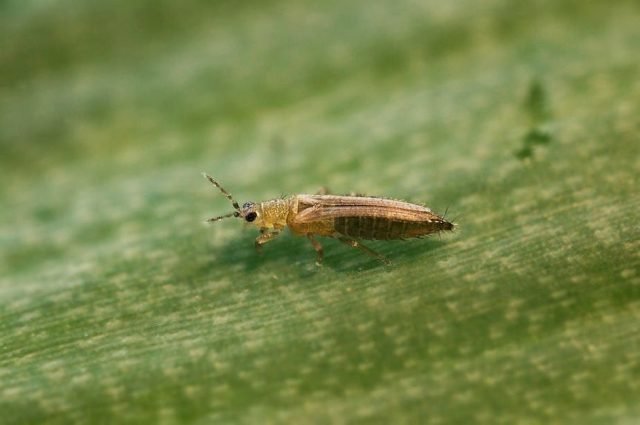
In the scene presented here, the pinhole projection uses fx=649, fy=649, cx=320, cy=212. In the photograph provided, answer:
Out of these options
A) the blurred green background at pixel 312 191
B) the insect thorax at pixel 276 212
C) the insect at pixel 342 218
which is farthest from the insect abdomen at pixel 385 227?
the insect thorax at pixel 276 212

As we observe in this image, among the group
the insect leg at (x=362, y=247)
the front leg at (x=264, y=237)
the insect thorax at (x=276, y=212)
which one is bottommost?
the insect leg at (x=362, y=247)

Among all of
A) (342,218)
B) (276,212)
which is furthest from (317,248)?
(276,212)

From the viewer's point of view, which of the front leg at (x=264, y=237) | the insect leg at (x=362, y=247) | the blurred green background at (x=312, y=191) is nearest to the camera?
the blurred green background at (x=312, y=191)

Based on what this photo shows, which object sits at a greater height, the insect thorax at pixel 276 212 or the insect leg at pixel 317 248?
the insect thorax at pixel 276 212

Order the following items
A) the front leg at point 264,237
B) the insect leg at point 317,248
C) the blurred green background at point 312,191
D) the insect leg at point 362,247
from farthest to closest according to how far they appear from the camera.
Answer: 1. the front leg at point 264,237
2. the insect leg at point 317,248
3. the insect leg at point 362,247
4. the blurred green background at point 312,191

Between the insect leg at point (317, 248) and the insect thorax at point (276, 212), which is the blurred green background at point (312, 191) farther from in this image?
the insect thorax at point (276, 212)

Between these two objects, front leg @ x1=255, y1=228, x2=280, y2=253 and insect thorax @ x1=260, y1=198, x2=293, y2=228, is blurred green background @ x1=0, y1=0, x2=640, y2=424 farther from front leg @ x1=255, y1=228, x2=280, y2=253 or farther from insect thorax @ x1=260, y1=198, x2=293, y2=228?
insect thorax @ x1=260, y1=198, x2=293, y2=228
